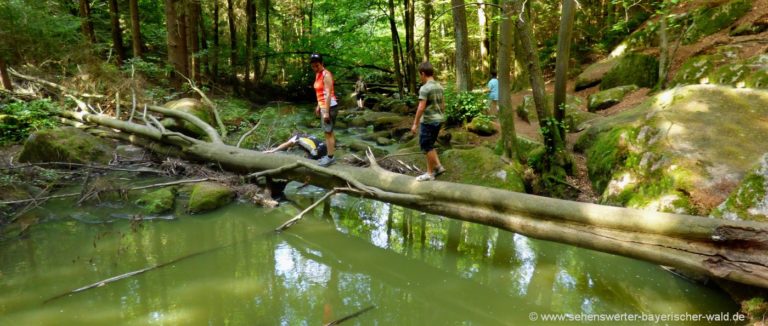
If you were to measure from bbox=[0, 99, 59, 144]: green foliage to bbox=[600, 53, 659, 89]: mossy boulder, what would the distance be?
15.3 m

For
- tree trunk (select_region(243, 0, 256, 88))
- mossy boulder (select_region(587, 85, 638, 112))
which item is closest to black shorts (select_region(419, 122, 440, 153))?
mossy boulder (select_region(587, 85, 638, 112))

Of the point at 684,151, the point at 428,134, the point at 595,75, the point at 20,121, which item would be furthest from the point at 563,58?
the point at 20,121

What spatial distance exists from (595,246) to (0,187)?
8438 millimetres

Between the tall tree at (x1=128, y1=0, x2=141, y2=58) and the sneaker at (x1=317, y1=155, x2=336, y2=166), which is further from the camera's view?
the tall tree at (x1=128, y1=0, x2=141, y2=58)

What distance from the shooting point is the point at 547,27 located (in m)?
22.2

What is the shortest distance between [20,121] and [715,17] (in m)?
18.7

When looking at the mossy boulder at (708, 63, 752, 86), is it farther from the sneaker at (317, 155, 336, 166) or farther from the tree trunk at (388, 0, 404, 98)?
the tree trunk at (388, 0, 404, 98)

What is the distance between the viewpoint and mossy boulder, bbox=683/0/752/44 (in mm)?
12969

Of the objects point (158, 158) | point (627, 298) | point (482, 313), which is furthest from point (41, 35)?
point (627, 298)

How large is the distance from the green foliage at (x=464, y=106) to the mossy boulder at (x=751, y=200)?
6912 mm

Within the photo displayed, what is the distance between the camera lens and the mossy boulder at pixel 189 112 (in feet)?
35.9

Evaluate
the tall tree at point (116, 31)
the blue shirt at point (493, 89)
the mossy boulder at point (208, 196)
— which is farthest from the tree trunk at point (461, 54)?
the tall tree at point (116, 31)

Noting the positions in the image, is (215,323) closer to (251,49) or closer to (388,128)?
(388,128)

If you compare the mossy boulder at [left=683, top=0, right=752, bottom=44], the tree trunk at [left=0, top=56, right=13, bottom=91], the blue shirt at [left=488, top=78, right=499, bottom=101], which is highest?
the mossy boulder at [left=683, top=0, right=752, bottom=44]
